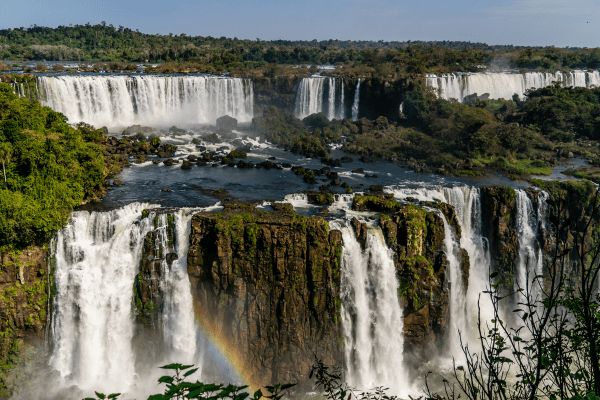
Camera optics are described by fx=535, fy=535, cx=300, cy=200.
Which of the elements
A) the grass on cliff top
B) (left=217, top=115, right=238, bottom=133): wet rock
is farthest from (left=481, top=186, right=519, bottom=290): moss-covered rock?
(left=217, top=115, right=238, bottom=133): wet rock

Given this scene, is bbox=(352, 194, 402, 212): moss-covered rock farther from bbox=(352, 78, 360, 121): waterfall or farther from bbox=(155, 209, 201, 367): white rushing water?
bbox=(352, 78, 360, 121): waterfall

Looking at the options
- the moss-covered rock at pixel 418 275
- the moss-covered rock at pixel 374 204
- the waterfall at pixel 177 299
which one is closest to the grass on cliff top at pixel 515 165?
the moss-covered rock at pixel 374 204

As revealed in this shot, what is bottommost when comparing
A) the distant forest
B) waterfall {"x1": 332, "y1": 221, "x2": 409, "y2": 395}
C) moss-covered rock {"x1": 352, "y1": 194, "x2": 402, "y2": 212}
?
waterfall {"x1": 332, "y1": 221, "x2": 409, "y2": 395}

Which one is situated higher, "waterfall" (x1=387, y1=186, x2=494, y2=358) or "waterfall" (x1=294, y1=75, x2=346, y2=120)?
"waterfall" (x1=294, y1=75, x2=346, y2=120)

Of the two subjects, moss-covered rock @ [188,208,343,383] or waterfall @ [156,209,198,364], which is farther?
waterfall @ [156,209,198,364]

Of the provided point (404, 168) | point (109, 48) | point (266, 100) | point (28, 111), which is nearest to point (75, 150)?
point (28, 111)

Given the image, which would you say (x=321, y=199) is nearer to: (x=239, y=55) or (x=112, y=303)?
(x=112, y=303)

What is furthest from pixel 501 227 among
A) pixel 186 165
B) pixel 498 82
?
pixel 498 82
